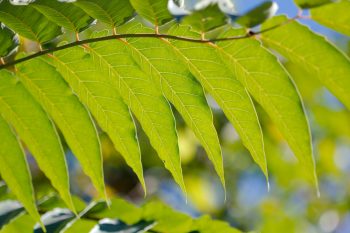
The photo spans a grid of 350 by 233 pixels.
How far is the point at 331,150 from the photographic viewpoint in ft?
15.8

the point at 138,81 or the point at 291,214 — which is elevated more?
the point at 138,81

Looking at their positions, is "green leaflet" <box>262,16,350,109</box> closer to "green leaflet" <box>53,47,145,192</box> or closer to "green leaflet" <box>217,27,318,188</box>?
"green leaflet" <box>217,27,318,188</box>

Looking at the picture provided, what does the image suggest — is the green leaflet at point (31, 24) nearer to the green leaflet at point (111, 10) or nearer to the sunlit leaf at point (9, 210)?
the green leaflet at point (111, 10)

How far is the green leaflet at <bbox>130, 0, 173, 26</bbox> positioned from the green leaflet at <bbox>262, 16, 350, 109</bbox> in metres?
0.15

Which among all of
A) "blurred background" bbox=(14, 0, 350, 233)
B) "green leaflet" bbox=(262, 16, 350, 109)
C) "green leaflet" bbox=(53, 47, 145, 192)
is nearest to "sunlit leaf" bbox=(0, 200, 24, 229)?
"green leaflet" bbox=(53, 47, 145, 192)

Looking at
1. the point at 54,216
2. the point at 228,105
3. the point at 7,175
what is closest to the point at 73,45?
the point at 228,105

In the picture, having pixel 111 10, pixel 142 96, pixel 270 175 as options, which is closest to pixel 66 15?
pixel 111 10

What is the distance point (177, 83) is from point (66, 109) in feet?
0.82

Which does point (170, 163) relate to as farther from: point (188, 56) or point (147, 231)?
point (147, 231)

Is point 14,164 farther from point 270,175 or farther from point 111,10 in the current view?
point 270,175

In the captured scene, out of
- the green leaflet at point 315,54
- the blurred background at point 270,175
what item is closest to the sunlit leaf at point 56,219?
the green leaflet at point 315,54

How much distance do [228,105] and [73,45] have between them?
0.87ft

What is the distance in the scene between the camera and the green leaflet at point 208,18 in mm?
913

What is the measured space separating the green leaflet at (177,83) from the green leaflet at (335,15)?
0.90 feet
